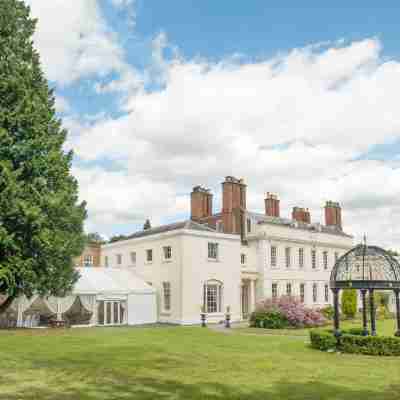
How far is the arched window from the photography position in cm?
3497

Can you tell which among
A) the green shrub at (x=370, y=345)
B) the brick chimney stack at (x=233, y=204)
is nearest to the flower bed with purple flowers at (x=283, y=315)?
the brick chimney stack at (x=233, y=204)

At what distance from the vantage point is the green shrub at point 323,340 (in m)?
18.6

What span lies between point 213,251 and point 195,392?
2476 cm

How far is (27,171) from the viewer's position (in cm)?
1789

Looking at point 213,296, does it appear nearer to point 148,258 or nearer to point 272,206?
point 148,258

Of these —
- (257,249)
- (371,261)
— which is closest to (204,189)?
(257,249)

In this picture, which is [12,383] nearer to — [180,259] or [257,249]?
[180,259]

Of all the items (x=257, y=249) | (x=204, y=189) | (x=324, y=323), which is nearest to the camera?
(x=324, y=323)

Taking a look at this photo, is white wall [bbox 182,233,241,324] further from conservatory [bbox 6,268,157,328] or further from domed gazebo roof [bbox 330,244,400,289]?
domed gazebo roof [bbox 330,244,400,289]

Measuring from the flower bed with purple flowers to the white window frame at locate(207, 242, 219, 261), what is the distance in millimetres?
5541

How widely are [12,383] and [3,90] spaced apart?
1025cm

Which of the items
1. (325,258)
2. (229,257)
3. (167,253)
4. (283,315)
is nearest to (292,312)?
(283,315)

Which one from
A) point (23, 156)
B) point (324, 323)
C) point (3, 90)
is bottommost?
point (324, 323)

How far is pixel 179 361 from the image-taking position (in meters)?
16.2
